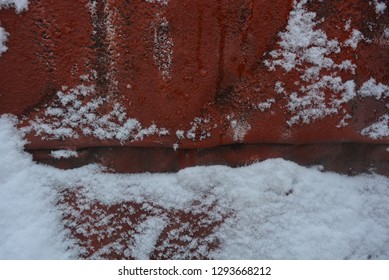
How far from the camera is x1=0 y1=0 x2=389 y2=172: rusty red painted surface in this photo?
60 cm

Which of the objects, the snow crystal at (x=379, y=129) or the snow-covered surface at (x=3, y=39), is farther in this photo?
the snow crystal at (x=379, y=129)

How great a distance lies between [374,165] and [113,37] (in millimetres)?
629

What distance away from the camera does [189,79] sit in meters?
0.64

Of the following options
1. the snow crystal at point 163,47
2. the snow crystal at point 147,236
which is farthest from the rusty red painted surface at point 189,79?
the snow crystal at point 147,236

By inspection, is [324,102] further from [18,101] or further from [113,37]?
[18,101]

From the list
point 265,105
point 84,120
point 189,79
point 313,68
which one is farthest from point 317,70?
point 84,120

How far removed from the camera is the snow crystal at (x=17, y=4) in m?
0.57

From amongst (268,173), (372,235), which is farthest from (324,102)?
(372,235)

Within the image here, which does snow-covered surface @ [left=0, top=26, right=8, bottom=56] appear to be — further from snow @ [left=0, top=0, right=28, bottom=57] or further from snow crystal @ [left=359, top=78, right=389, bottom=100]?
snow crystal @ [left=359, top=78, right=389, bottom=100]

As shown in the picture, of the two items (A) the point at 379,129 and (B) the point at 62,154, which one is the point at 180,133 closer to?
(B) the point at 62,154

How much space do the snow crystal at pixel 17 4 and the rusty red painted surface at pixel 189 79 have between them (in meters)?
0.01

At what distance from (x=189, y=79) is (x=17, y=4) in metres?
0.34

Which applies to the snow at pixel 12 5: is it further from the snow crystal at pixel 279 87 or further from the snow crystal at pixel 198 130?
the snow crystal at pixel 279 87

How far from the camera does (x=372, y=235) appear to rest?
0.67 metres
